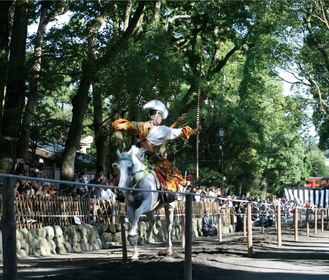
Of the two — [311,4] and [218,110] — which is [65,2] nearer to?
[311,4]

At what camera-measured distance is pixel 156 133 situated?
1544 centimetres

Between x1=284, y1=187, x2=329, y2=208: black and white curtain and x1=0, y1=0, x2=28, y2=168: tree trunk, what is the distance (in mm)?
27705

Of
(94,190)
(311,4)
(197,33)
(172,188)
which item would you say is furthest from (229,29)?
(172,188)

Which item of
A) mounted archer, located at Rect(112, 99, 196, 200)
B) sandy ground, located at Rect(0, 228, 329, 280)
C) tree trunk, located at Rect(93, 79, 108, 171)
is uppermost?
tree trunk, located at Rect(93, 79, 108, 171)

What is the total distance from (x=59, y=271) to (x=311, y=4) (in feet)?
85.3

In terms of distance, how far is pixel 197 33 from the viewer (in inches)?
1421

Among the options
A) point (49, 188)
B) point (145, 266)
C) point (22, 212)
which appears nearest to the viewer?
point (145, 266)

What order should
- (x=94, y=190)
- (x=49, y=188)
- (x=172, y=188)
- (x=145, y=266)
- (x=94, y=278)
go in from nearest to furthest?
(x=94, y=278) → (x=145, y=266) → (x=172, y=188) → (x=49, y=188) → (x=94, y=190)

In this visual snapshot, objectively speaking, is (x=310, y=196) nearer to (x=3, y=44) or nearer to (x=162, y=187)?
(x=3, y=44)

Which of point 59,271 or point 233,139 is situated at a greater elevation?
point 233,139

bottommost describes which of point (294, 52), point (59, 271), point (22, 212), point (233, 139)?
point (59, 271)

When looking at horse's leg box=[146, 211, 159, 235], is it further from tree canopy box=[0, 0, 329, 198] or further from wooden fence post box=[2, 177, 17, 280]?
wooden fence post box=[2, 177, 17, 280]

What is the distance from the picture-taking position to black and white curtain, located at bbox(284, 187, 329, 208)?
46.8 meters

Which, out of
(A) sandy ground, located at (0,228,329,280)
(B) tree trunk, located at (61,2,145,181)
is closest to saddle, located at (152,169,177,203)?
(A) sandy ground, located at (0,228,329,280)
